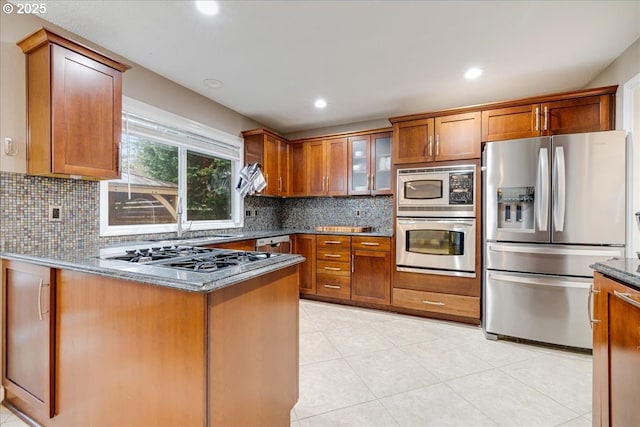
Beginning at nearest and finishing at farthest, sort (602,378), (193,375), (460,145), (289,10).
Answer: (193,375) → (602,378) → (289,10) → (460,145)

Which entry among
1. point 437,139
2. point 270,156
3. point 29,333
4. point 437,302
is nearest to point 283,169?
point 270,156

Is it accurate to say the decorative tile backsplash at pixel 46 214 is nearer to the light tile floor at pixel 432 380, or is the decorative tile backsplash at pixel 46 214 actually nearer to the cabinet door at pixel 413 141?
the light tile floor at pixel 432 380

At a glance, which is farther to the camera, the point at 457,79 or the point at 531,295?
the point at 457,79

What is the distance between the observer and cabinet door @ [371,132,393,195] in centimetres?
382

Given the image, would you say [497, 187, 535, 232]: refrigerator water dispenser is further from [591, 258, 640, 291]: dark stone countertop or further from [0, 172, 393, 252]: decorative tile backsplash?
[0, 172, 393, 252]: decorative tile backsplash

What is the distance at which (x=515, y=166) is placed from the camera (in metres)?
2.68

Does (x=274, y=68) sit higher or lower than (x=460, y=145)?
higher

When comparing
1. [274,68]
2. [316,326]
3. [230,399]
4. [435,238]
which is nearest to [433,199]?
[435,238]

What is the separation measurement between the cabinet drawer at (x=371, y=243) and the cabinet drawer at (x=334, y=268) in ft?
0.87

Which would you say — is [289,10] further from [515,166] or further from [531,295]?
[531,295]

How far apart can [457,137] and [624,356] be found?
2416 millimetres

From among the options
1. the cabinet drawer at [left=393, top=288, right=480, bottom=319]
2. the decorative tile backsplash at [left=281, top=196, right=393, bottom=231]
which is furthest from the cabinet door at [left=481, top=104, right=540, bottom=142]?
the cabinet drawer at [left=393, top=288, right=480, bottom=319]

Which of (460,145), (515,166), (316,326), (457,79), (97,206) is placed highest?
(457,79)

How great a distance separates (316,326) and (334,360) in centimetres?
73
